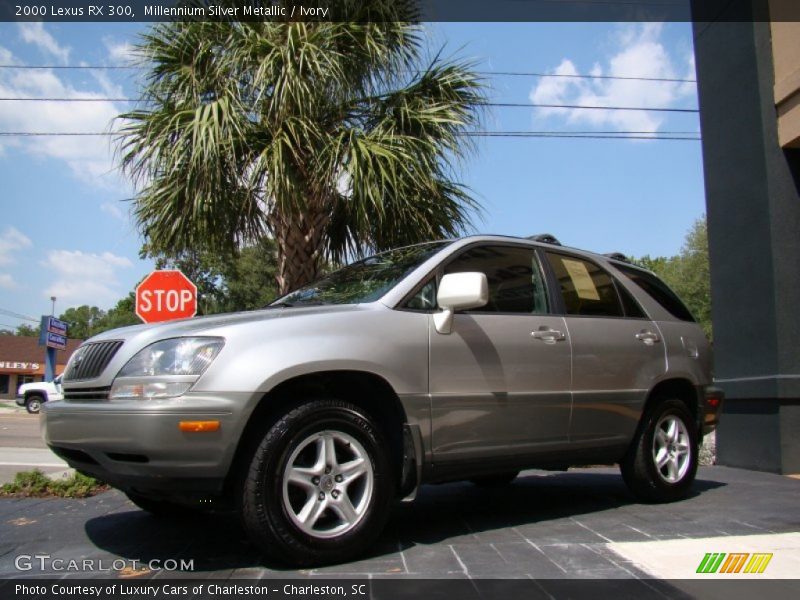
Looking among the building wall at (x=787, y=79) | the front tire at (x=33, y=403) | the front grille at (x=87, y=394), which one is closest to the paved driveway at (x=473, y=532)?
the front grille at (x=87, y=394)

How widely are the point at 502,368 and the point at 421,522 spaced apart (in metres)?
1.18

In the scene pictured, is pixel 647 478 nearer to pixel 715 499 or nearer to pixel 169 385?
pixel 715 499

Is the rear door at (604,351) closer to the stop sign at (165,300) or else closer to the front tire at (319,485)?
the front tire at (319,485)

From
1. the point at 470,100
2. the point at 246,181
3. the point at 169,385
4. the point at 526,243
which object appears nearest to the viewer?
the point at 169,385

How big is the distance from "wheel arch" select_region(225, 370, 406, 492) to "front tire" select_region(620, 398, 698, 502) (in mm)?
2035

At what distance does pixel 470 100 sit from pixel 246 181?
2.81 m

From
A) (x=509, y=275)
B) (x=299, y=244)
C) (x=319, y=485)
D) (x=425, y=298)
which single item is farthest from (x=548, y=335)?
(x=299, y=244)

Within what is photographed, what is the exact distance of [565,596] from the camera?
287 centimetres

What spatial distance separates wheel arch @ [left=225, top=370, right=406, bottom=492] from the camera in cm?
328

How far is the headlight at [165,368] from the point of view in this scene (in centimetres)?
315

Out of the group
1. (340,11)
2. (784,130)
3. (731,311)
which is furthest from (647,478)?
(340,11)

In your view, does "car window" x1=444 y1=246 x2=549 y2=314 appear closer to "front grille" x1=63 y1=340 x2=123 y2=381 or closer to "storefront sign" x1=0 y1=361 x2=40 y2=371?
"front grille" x1=63 y1=340 x2=123 y2=381

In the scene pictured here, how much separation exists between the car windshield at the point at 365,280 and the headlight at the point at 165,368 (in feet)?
3.22

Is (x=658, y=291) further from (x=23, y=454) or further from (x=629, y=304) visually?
(x=23, y=454)
